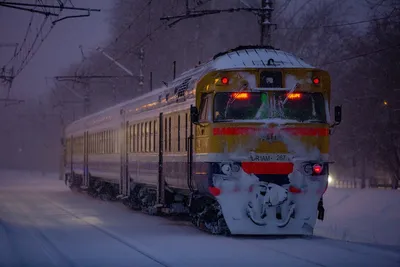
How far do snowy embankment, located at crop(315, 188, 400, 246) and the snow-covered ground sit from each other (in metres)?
0.03

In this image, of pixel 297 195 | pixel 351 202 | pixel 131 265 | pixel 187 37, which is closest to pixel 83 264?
pixel 131 265

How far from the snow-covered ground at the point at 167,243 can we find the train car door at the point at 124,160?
1903 millimetres

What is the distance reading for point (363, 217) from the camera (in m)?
21.6

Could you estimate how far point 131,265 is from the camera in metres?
11.4

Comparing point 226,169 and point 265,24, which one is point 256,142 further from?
point 265,24

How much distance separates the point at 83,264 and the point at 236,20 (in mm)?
50184

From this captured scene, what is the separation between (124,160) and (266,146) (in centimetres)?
1026

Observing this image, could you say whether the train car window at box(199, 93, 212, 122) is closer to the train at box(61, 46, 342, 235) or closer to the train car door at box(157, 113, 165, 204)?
the train at box(61, 46, 342, 235)

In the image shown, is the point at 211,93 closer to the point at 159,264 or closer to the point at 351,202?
the point at 159,264

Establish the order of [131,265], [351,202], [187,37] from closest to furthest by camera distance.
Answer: [131,265]
[351,202]
[187,37]

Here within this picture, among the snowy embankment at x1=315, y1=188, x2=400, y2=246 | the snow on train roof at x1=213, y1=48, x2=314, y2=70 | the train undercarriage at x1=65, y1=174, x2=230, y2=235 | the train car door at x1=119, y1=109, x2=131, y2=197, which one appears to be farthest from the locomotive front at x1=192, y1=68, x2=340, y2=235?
the train car door at x1=119, y1=109, x2=131, y2=197

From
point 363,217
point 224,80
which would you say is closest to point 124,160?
point 363,217

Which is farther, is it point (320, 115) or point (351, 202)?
point (351, 202)

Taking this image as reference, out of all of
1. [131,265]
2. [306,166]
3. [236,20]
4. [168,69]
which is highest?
[236,20]
